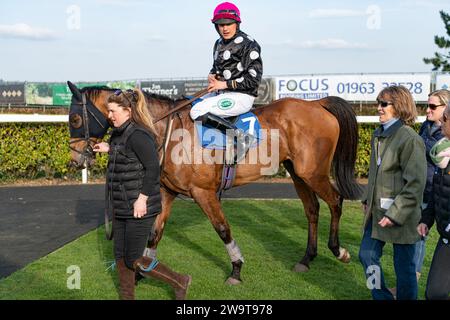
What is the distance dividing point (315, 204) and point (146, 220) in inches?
104

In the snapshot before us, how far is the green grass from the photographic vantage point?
4344 mm

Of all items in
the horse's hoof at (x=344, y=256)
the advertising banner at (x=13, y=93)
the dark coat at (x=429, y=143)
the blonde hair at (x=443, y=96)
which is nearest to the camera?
the blonde hair at (x=443, y=96)

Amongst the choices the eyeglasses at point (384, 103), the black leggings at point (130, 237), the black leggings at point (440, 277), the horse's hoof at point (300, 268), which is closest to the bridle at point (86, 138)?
the black leggings at point (130, 237)

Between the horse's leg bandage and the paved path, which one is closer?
the horse's leg bandage

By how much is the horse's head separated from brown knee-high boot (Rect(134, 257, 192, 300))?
138 centimetres

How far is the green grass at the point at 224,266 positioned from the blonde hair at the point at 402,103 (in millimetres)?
1673

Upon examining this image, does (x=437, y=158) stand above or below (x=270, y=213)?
above

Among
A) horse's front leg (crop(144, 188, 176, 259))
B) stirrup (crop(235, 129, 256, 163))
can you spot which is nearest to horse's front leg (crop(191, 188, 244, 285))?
horse's front leg (crop(144, 188, 176, 259))

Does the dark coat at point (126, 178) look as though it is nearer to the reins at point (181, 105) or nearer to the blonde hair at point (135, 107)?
the blonde hair at point (135, 107)

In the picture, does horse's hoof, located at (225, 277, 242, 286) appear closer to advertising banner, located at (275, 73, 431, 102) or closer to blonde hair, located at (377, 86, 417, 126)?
blonde hair, located at (377, 86, 417, 126)

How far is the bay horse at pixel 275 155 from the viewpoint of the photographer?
4.67 m
